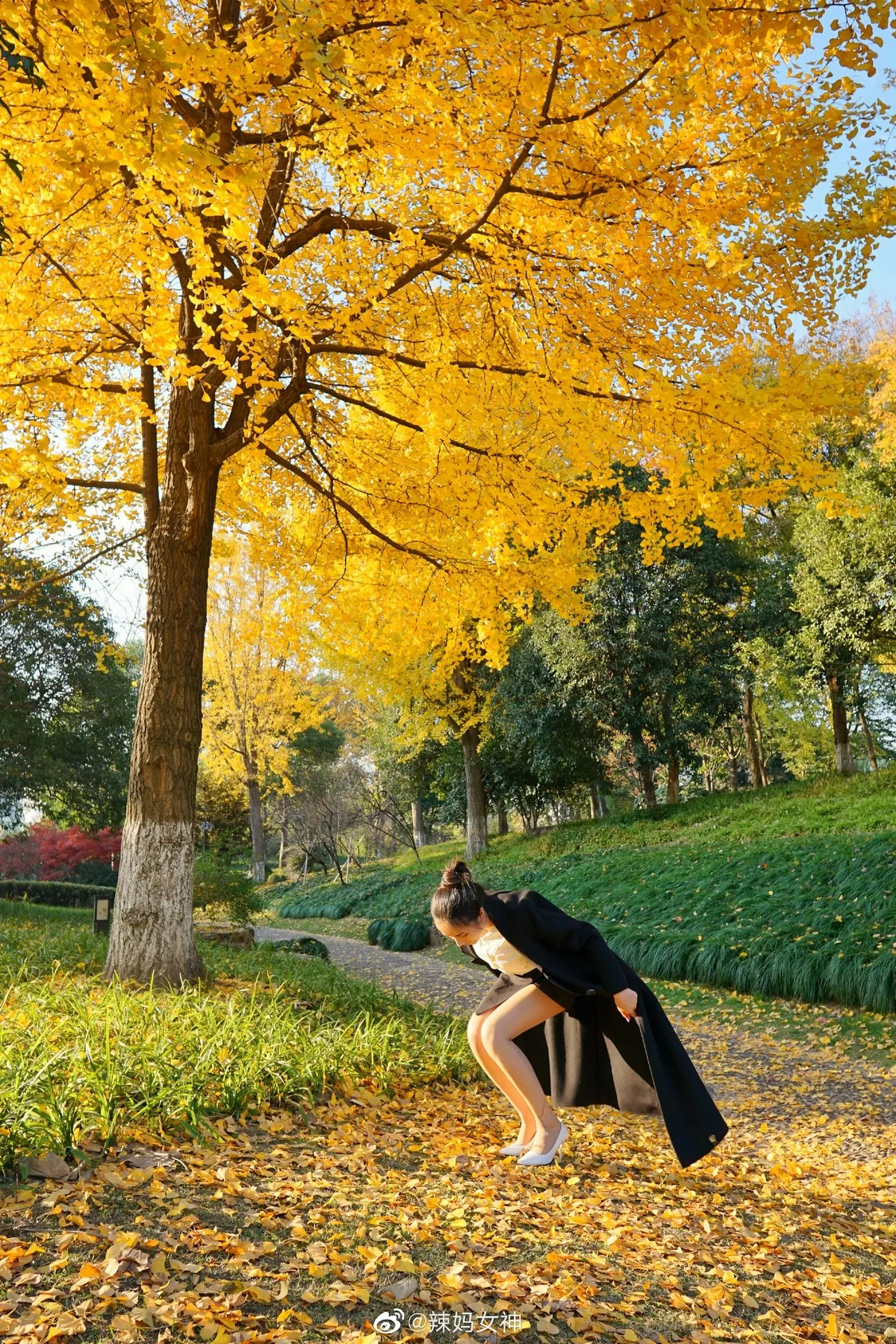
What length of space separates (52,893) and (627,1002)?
15.9m

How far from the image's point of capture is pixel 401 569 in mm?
7957

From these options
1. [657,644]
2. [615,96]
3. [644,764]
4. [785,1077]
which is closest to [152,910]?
[785,1077]

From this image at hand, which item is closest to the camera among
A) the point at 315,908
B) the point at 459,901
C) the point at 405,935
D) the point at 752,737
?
the point at 459,901

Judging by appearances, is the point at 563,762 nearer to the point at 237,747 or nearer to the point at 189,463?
the point at 237,747

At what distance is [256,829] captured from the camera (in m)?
24.4

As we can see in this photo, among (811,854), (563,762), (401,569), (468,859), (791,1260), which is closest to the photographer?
(791,1260)

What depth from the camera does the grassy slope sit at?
761 cm

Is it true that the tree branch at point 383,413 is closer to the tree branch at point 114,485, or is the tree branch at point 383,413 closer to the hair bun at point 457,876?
the tree branch at point 114,485

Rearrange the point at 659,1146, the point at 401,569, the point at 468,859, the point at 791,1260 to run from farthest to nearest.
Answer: the point at 468,859 < the point at 401,569 < the point at 659,1146 < the point at 791,1260

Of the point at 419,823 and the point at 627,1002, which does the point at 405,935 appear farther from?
the point at 419,823

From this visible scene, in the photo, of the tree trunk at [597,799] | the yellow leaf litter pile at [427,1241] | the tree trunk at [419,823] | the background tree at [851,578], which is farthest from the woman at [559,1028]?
the tree trunk at [419,823]

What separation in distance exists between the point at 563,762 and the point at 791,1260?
1518cm

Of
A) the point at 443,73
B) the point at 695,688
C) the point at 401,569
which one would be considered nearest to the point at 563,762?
the point at 695,688

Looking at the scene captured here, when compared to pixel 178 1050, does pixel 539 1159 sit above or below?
below
